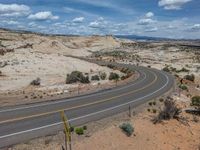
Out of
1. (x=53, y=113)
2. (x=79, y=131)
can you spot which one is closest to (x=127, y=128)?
(x=79, y=131)

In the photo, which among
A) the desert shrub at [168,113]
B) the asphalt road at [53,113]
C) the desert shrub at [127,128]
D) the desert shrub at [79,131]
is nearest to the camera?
the asphalt road at [53,113]

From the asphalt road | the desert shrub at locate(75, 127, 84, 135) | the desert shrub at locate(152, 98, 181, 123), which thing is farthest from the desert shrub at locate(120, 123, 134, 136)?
the desert shrub at locate(152, 98, 181, 123)

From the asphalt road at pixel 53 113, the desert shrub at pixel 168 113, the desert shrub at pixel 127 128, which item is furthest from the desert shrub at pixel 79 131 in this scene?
the desert shrub at pixel 168 113

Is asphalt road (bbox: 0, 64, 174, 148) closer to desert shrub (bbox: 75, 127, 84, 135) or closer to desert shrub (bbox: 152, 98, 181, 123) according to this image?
desert shrub (bbox: 75, 127, 84, 135)

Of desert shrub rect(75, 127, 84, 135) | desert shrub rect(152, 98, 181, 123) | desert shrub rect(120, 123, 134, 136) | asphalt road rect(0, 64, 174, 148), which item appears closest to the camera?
asphalt road rect(0, 64, 174, 148)

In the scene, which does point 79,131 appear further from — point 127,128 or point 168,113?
point 168,113

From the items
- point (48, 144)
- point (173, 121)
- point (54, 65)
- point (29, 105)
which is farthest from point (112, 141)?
point (54, 65)

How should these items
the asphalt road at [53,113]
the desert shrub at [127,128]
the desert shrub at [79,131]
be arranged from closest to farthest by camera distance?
the asphalt road at [53,113] < the desert shrub at [79,131] < the desert shrub at [127,128]

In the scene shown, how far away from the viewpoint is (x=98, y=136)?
60.4 ft

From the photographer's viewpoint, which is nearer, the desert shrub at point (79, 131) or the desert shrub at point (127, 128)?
the desert shrub at point (79, 131)

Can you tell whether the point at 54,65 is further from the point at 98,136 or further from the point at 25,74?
the point at 98,136

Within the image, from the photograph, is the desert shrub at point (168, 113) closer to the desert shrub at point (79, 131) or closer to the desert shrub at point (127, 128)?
the desert shrub at point (127, 128)

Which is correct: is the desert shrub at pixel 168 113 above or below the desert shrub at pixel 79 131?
below

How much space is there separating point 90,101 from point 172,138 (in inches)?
377
